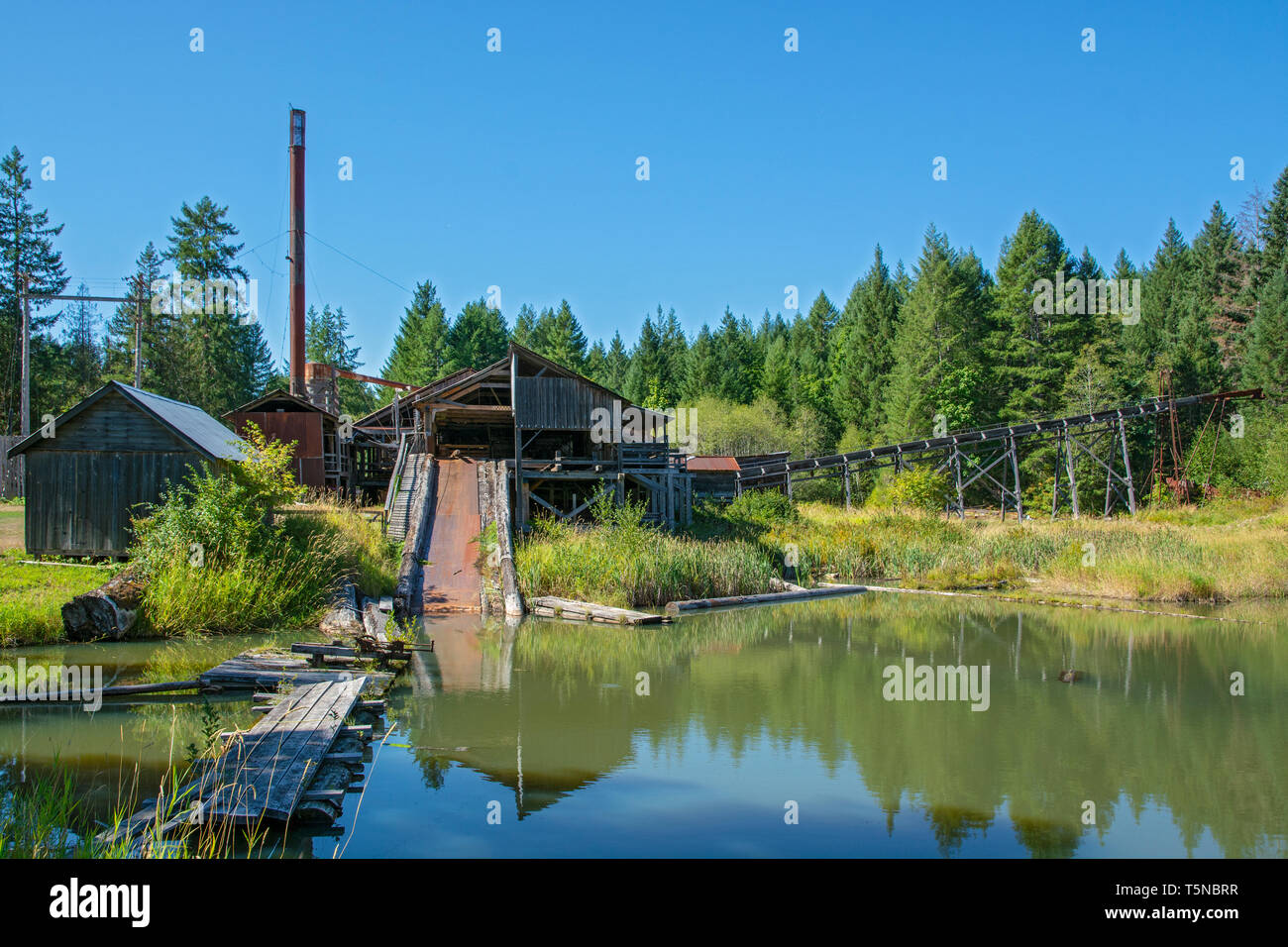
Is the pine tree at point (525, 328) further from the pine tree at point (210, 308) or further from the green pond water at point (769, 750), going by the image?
the green pond water at point (769, 750)

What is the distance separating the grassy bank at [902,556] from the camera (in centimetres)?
1856

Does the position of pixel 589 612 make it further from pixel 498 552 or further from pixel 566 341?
pixel 566 341

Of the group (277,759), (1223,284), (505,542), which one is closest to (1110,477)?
(1223,284)

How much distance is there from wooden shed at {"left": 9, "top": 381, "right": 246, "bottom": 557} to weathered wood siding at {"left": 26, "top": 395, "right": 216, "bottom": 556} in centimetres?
1

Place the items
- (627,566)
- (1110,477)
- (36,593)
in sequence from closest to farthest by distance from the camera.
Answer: (36,593) < (627,566) < (1110,477)

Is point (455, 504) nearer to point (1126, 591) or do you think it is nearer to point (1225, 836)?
point (1126, 591)

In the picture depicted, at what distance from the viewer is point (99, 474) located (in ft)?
50.7

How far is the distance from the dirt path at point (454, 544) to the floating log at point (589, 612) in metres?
1.32

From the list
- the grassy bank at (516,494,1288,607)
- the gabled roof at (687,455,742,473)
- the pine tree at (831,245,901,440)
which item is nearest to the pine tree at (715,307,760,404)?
the pine tree at (831,245,901,440)

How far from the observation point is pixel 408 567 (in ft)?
58.5

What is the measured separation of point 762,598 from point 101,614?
41.1 ft

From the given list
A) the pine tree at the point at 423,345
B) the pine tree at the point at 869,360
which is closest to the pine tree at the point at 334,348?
the pine tree at the point at 423,345
